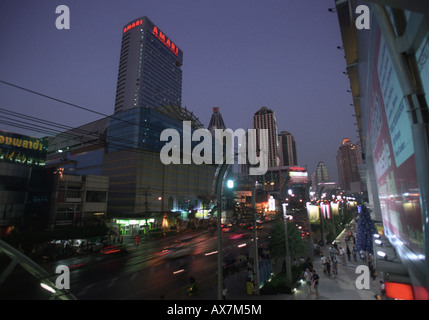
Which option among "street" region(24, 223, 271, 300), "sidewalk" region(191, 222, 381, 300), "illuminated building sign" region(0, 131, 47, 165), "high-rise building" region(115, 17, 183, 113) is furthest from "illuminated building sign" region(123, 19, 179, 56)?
"sidewalk" region(191, 222, 381, 300)

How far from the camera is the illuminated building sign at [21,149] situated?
35750 millimetres

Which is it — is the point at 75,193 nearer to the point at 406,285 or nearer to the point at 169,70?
the point at 406,285

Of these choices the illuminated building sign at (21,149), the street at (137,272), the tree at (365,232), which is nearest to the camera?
the street at (137,272)

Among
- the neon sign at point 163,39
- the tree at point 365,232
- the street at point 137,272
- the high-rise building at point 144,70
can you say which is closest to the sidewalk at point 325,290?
the street at point 137,272

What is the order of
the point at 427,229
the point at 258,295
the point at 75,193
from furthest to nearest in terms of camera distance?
the point at 75,193 → the point at 258,295 → the point at 427,229

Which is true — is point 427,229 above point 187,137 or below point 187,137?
below

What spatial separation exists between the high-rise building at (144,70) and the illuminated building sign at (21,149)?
328 ft

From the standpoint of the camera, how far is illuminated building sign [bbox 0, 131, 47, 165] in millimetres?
35750

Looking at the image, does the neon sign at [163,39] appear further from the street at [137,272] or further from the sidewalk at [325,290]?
the sidewalk at [325,290]

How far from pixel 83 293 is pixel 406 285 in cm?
1843

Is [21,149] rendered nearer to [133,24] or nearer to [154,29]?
[154,29]

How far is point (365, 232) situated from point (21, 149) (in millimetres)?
50577

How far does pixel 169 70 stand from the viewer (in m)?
162
